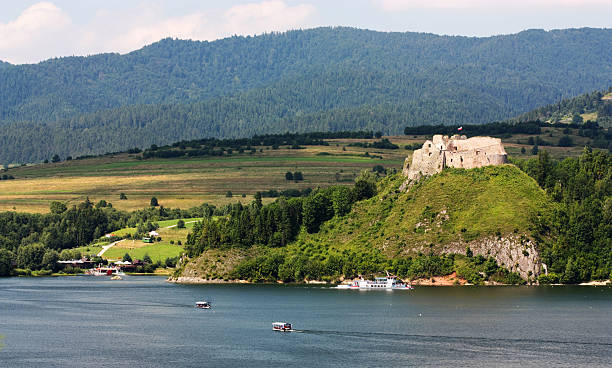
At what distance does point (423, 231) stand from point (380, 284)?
13563mm

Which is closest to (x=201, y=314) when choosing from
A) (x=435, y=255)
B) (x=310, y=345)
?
(x=310, y=345)

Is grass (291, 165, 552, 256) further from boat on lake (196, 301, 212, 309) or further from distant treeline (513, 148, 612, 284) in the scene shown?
boat on lake (196, 301, 212, 309)

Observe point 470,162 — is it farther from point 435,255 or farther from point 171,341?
point 171,341

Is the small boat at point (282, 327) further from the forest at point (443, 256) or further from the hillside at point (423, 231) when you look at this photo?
the hillside at point (423, 231)

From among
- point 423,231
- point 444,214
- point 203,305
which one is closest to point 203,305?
point 203,305

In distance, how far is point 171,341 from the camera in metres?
113

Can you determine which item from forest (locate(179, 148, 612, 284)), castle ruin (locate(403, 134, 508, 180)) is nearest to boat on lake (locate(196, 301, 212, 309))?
forest (locate(179, 148, 612, 284))

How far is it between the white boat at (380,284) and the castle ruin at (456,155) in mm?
29370

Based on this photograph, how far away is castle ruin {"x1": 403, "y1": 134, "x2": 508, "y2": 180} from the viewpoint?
7238 inches

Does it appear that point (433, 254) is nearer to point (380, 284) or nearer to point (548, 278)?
point (380, 284)

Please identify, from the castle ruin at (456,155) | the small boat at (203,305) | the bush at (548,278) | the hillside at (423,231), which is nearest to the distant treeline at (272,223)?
the hillside at (423,231)

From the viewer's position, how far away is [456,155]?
186 metres

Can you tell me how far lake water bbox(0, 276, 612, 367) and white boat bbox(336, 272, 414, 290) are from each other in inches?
114

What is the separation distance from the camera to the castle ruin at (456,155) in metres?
184
